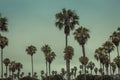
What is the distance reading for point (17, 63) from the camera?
15475cm

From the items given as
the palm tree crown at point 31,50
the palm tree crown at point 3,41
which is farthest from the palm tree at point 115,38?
the palm tree crown at point 31,50

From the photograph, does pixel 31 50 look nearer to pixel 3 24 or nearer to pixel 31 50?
pixel 31 50

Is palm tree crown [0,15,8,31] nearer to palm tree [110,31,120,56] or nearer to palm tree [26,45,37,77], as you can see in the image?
palm tree [110,31,120,56]

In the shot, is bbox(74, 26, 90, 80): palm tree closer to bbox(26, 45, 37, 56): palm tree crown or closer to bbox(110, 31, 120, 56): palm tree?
bbox(110, 31, 120, 56): palm tree

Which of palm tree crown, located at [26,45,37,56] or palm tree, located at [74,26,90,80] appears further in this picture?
palm tree crown, located at [26,45,37,56]

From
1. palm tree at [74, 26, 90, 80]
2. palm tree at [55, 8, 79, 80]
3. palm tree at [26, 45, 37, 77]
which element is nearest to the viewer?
palm tree at [55, 8, 79, 80]

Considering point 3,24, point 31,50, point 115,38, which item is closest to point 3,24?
point 3,24

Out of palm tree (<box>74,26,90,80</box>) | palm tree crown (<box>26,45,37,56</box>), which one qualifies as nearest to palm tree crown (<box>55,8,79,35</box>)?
palm tree (<box>74,26,90,80</box>)

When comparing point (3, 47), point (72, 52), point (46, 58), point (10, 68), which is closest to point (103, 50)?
point (72, 52)

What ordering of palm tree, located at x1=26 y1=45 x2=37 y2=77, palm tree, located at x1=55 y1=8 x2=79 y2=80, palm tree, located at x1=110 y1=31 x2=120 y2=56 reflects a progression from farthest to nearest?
1. palm tree, located at x1=26 y1=45 x2=37 y2=77
2. palm tree, located at x1=110 y1=31 x2=120 y2=56
3. palm tree, located at x1=55 y1=8 x2=79 y2=80

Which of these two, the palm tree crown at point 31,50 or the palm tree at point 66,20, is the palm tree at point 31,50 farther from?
the palm tree at point 66,20

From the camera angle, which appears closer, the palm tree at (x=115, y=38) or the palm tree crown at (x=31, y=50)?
the palm tree at (x=115, y=38)

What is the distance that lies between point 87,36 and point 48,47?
35830 mm

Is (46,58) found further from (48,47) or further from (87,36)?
(87,36)
